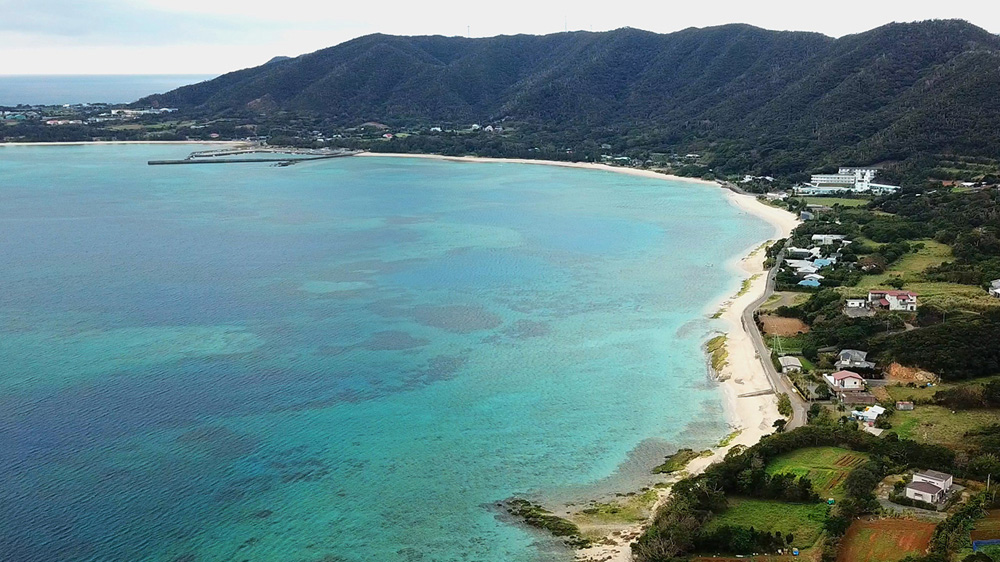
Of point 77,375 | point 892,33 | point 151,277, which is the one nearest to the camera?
point 77,375

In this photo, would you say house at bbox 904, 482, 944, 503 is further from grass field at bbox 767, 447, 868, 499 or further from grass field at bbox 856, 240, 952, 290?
grass field at bbox 856, 240, 952, 290

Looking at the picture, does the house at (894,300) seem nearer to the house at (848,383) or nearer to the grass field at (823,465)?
the house at (848,383)

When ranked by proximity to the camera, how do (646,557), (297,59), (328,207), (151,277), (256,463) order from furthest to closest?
1. (297,59)
2. (328,207)
3. (151,277)
4. (256,463)
5. (646,557)

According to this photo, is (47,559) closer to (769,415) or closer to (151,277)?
(769,415)

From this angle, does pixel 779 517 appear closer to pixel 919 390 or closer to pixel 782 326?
pixel 919 390

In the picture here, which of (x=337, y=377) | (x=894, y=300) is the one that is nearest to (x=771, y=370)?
(x=894, y=300)

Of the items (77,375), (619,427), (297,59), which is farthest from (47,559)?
(297,59)

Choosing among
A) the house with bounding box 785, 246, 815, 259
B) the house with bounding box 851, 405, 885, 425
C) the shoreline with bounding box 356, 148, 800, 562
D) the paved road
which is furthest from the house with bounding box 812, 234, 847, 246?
the house with bounding box 851, 405, 885, 425
